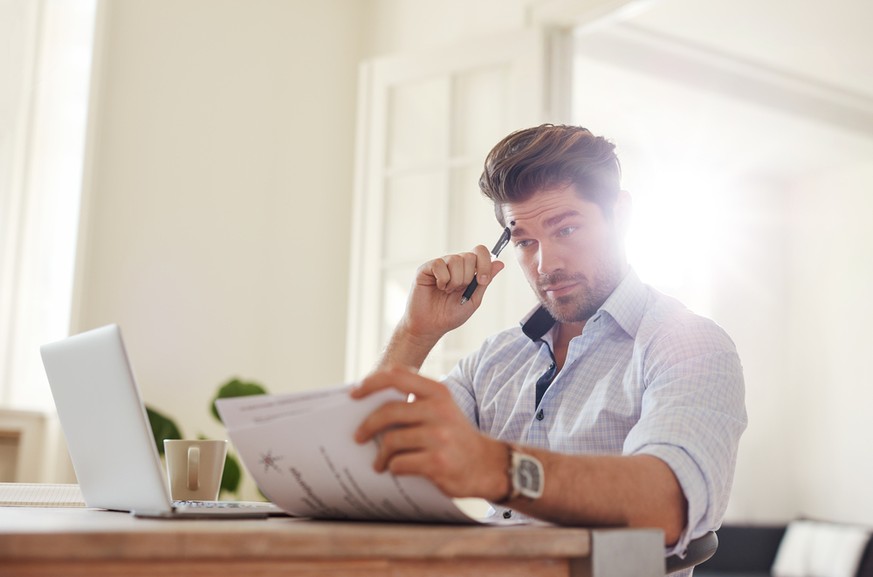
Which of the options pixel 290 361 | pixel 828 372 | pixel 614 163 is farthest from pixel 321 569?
pixel 828 372

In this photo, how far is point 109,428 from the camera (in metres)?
0.96

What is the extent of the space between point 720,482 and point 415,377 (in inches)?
16.0

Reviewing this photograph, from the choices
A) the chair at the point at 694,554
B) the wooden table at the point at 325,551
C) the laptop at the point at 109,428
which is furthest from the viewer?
the chair at the point at 694,554

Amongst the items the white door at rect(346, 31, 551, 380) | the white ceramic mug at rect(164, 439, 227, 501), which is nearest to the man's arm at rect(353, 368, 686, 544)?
the white ceramic mug at rect(164, 439, 227, 501)

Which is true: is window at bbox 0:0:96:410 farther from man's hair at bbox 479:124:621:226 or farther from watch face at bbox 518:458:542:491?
watch face at bbox 518:458:542:491

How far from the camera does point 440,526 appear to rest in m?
0.78

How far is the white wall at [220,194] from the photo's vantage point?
337 cm

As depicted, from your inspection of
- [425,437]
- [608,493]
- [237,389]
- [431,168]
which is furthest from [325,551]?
[431,168]

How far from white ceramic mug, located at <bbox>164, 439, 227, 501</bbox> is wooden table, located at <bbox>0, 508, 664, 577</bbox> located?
432mm

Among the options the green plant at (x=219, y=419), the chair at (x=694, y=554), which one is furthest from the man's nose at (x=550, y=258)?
the green plant at (x=219, y=419)

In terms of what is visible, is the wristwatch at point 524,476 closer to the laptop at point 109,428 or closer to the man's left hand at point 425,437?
the man's left hand at point 425,437

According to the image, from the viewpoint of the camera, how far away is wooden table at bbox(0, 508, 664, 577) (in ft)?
1.95

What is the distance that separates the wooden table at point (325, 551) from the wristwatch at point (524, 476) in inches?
1.8

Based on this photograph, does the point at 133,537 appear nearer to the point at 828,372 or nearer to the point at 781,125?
the point at 781,125
